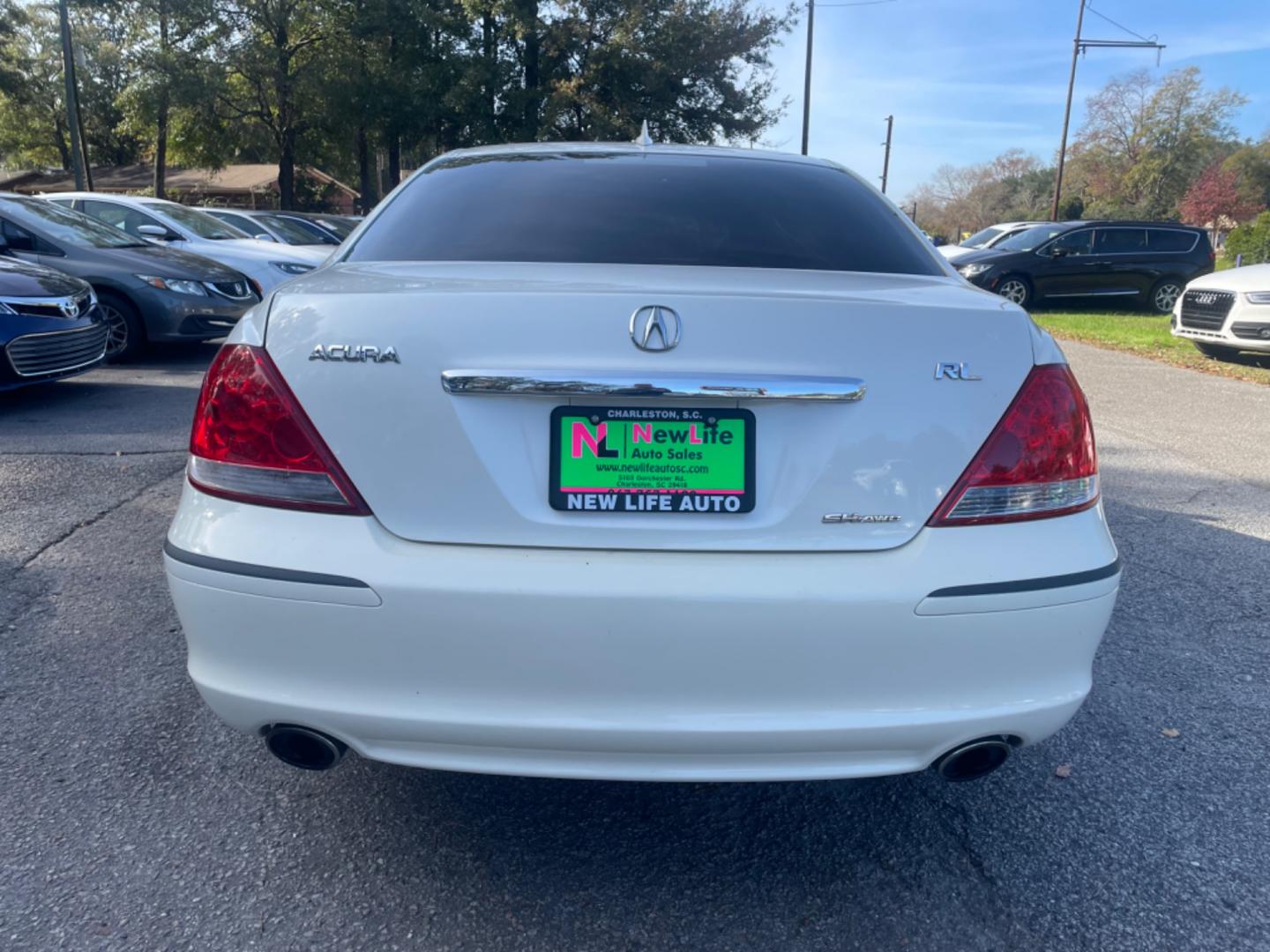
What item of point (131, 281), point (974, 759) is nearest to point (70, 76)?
point (131, 281)

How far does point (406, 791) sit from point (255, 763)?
1.44 ft

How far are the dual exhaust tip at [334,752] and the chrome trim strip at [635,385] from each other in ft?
2.49

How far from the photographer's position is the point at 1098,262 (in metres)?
16.9

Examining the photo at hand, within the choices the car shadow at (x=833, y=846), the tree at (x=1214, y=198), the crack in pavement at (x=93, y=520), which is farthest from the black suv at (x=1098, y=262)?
the tree at (x=1214, y=198)

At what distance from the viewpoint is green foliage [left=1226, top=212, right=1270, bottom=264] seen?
22.9 meters

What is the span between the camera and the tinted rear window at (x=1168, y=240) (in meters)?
17.4

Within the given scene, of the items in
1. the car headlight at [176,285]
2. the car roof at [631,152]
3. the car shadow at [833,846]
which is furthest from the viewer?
the car headlight at [176,285]

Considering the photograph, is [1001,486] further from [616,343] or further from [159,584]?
[159,584]

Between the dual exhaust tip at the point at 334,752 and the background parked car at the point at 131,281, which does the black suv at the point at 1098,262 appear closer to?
the background parked car at the point at 131,281

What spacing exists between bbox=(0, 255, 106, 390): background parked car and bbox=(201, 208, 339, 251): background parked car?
6205mm

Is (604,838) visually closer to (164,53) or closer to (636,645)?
(636,645)

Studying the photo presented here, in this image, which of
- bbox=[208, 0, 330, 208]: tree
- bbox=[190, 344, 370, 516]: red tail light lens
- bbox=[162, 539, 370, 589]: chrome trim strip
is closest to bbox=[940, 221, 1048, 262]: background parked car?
bbox=[190, 344, 370, 516]: red tail light lens

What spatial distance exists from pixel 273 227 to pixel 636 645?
1398cm

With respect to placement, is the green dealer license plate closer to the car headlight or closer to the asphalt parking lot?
the asphalt parking lot
